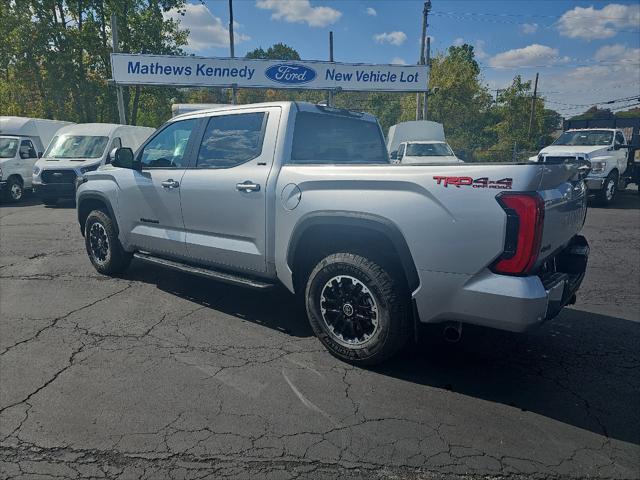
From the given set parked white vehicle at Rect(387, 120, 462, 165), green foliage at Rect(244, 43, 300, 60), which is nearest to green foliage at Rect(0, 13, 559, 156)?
parked white vehicle at Rect(387, 120, 462, 165)

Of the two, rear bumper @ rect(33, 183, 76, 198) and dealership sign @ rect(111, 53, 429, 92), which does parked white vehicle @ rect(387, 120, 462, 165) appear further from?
rear bumper @ rect(33, 183, 76, 198)

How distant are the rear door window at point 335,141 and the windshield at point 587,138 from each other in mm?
11556

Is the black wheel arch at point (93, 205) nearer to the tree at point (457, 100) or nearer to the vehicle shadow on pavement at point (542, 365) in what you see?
the vehicle shadow on pavement at point (542, 365)

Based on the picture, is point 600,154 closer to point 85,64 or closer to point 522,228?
point 522,228

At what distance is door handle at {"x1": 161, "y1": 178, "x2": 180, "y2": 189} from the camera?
4.64 meters

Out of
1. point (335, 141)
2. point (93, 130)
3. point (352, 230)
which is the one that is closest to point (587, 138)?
point (335, 141)

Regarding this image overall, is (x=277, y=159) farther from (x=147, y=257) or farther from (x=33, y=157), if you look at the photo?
(x=33, y=157)

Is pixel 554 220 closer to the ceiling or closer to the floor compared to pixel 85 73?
closer to the floor

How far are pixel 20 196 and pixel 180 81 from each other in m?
8.21

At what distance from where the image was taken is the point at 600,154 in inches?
502

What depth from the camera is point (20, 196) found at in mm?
14617

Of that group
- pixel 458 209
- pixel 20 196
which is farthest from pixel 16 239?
pixel 458 209

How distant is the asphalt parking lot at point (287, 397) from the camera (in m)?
2.45

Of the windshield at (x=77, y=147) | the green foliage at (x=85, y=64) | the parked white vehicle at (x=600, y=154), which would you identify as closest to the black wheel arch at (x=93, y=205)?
the windshield at (x=77, y=147)
